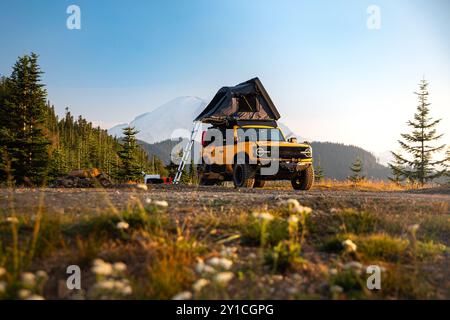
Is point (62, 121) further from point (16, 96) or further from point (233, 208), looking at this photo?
point (233, 208)

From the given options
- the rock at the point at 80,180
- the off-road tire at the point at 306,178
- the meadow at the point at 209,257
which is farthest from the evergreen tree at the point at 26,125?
the meadow at the point at 209,257

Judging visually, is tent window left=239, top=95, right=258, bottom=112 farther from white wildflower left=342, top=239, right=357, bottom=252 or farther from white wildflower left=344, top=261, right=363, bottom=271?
white wildflower left=344, top=261, right=363, bottom=271

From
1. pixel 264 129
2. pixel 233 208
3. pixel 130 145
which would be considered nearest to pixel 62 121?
pixel 130 145

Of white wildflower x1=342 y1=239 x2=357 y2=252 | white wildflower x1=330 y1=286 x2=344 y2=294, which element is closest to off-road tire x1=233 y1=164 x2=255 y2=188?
white wildflower x1=342 y1=239 x2=357 y2=252

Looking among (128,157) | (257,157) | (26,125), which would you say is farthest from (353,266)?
(128,157)

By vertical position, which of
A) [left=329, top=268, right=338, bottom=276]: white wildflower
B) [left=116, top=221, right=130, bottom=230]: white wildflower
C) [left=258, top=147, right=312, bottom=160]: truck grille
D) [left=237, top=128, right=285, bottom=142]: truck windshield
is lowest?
[left=329, top=268, right=338, bottom=276]: white wildflower

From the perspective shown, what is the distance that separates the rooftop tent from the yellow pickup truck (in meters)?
1.54

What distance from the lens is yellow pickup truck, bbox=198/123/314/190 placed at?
12.5 m

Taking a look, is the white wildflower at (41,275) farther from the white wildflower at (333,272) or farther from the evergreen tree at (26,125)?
the evergreen tree at (26,125)

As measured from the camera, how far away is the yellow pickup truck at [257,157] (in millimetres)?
12531

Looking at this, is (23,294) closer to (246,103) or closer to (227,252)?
(227,252)

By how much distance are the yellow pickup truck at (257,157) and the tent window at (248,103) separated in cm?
228

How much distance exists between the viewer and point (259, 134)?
13.8m

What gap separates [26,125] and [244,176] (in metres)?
26.0
